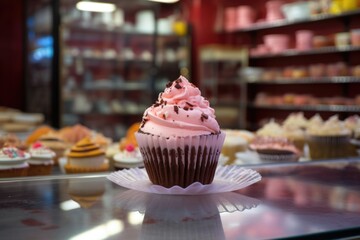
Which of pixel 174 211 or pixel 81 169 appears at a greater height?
pixel 174 211

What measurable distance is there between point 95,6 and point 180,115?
17.6 feet

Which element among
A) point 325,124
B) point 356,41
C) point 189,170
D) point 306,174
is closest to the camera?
point 189,170

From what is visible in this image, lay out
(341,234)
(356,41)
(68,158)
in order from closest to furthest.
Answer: (341,234) < (68,158) < (356,41)

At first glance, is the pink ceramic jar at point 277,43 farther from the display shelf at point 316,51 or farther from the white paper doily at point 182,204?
the white paper doily at point 182,204

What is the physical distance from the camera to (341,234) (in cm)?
87

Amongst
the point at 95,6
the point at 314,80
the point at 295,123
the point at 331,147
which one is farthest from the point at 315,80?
the point at 331,147

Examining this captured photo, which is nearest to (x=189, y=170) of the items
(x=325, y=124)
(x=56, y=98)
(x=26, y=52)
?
(x=325, y=124)

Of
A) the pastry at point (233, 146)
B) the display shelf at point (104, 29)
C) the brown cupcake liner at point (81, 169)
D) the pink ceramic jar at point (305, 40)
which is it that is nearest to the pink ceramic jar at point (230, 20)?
the pink ceramic jar at point (305, 40)

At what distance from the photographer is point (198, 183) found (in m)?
1.17

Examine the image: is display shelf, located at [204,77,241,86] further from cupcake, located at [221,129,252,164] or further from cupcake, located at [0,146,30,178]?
cupcake, located at [0,146,30,178]

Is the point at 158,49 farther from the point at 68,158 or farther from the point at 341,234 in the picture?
the point at 341,234

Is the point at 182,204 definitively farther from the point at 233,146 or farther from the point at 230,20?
the point at 230,20

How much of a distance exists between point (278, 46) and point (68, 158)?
5.62 metres

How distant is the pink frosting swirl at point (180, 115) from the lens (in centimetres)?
124
